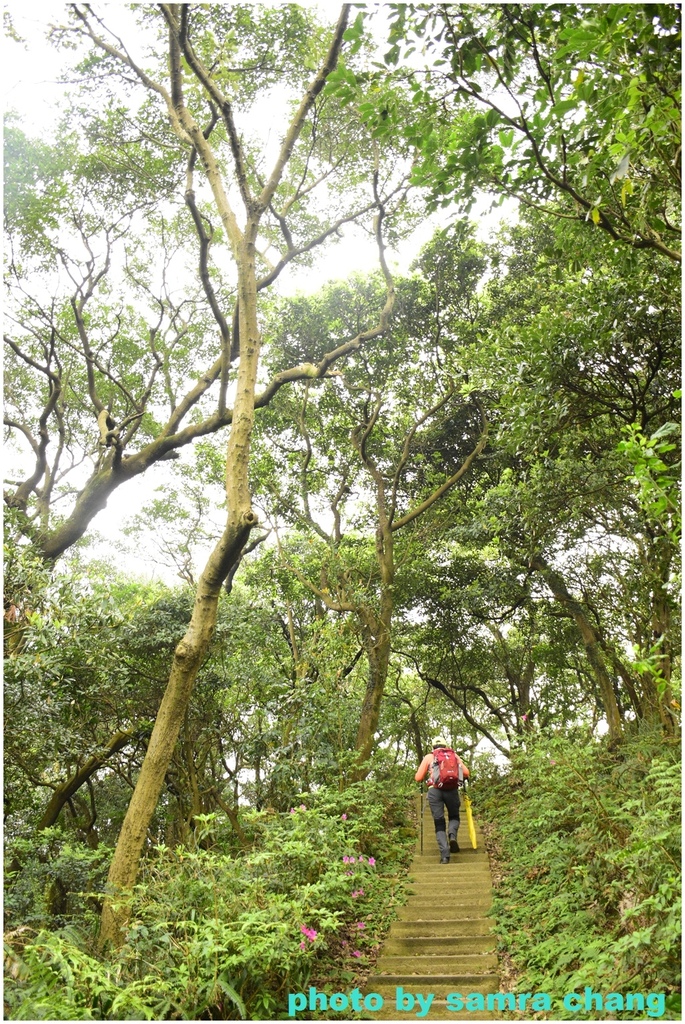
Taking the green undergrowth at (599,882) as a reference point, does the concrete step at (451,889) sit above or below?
below

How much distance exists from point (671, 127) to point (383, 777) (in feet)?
31.4

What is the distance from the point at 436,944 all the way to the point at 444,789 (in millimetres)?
2180

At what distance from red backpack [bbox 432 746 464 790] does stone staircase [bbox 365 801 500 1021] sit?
82cm

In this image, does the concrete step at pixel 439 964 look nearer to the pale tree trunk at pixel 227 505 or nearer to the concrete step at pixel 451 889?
the concrete step at pixel 451 889

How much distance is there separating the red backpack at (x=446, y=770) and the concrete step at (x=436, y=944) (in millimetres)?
2061

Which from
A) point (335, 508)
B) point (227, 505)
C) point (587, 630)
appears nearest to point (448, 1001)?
point (227, 505)

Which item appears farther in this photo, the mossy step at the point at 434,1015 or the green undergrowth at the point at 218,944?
the mossy step at the point at 434,1015

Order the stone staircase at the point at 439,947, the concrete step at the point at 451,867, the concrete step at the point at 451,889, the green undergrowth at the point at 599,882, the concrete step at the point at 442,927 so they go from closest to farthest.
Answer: the green undergrowth at the point at 599,882, the stone staircase at the point at 439,947, the concrete step at the point at 442,927, the concrete step at the point at 451,889, the concrete step at the point at 451,867

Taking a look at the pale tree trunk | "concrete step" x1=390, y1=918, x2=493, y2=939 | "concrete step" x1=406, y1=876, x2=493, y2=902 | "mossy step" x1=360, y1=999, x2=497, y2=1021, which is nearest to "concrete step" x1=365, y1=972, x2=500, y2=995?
"mossy step" x1=360, y1=999, x2=497, y2=1021

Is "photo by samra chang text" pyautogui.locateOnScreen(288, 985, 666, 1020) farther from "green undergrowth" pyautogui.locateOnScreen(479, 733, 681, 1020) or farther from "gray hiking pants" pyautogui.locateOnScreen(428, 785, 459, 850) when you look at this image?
"gray hiking pants" pyautogui.locateOnScreen(428, 785, 459, 850)

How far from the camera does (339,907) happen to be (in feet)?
19.6

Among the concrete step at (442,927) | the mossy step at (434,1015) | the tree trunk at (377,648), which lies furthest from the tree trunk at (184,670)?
the tree trunk at (377,648)

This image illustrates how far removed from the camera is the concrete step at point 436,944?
210 inches

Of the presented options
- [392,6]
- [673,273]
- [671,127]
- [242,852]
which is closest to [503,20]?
[392,6]
